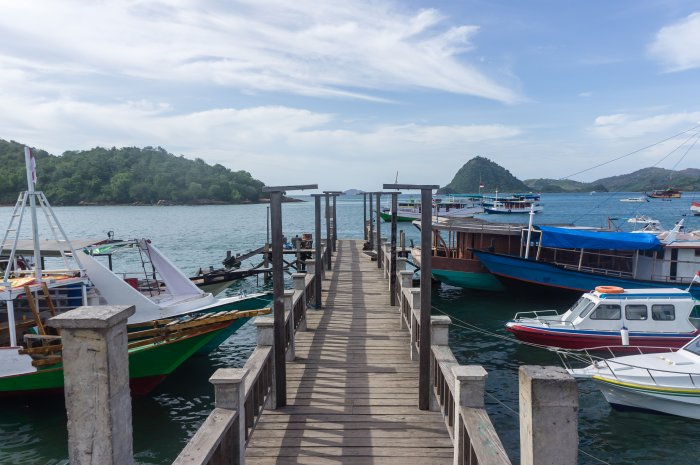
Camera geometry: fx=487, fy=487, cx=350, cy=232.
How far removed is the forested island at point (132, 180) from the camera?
14375 cm

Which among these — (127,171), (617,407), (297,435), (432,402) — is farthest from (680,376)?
(127,171)

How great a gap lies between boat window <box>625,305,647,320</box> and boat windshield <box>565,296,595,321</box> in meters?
1.07

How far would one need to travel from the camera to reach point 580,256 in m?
23.7

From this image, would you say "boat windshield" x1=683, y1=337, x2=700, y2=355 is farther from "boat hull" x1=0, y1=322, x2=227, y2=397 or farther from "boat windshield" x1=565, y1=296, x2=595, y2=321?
"boat hull" x1=0, y1=322, x2=227, y2=397

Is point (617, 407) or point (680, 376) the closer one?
point (680, 376)

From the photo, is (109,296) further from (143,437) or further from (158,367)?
(143,437)

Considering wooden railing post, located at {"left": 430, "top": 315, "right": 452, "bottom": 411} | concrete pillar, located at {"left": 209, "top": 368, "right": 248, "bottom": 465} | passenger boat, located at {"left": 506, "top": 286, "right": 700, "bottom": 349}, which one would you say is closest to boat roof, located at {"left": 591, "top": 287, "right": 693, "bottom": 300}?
passenger boat, located at {"left": 506, "top": 286, "right": 700, "bottom": 349}

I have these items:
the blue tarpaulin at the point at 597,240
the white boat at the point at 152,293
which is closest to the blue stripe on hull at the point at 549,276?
the blue tarpaulin at the point at 597,240

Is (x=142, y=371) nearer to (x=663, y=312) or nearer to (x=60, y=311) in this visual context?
(x=60, y=311)

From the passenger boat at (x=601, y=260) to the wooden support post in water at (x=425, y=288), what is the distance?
18.6 meters

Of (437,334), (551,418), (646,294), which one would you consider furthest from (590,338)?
(551,418)

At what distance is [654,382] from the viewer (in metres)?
11.9

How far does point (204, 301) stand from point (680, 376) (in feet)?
42.8

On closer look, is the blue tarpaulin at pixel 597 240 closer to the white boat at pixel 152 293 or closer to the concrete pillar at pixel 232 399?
the white boat at pixel 152 293
